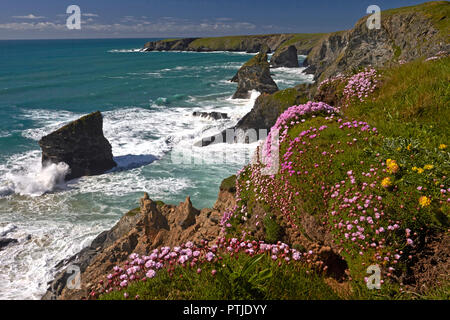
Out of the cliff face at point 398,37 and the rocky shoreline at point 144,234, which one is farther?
the cliff face at point 398,37

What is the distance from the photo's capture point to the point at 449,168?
19.0ft

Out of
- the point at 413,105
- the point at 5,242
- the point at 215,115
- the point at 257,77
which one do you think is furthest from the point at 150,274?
the point at 257,77

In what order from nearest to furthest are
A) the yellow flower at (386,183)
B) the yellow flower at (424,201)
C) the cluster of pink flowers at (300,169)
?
the yellow flower at (424,201) < the yellow flower at (386,183) < the cluster of pink flowers at (300,169)

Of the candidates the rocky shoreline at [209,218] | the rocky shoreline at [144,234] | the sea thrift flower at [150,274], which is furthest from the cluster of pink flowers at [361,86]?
the sea thrift flower at [150,274]

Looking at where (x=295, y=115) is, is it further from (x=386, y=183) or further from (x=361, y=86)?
(x=386, y=183)

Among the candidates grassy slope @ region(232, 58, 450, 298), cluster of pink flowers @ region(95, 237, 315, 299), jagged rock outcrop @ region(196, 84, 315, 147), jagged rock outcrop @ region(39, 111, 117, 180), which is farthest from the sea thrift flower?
jagged rock outcrop @ region(196, 84, 315, 147)

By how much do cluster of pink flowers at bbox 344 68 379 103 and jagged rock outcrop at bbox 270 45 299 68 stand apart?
11763 centimetres

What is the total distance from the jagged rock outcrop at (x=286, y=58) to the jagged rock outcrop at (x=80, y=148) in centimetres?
10400

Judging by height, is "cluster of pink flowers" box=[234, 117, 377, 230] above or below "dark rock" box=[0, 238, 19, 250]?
above

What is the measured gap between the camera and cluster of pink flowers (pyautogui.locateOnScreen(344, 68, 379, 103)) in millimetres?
10370

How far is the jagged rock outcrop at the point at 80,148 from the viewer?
2981 cm

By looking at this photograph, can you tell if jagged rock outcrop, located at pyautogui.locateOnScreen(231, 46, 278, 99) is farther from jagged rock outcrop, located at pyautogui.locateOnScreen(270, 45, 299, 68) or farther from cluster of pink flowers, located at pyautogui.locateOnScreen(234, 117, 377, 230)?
jagged rock outcrop, located at pyautogui.locateOnScreen(270, 45, 299, 68)

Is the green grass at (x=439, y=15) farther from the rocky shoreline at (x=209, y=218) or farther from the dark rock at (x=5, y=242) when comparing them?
the dark rock at (x=5, y=242)

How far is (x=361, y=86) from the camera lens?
35.2ft
